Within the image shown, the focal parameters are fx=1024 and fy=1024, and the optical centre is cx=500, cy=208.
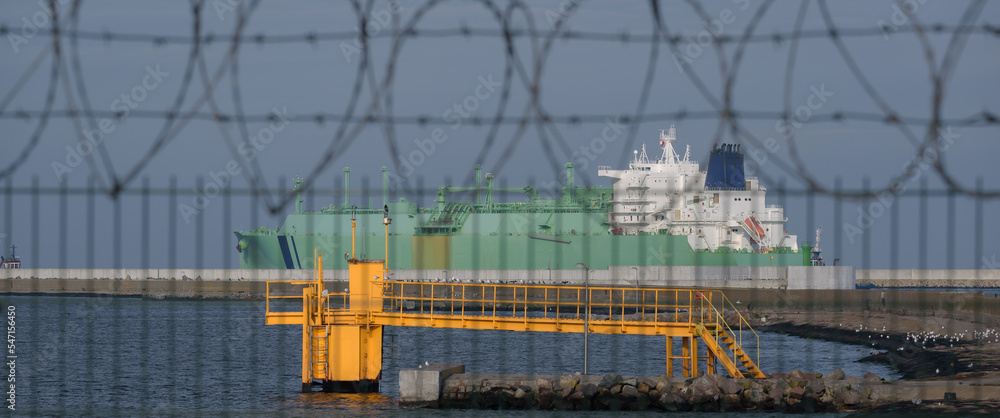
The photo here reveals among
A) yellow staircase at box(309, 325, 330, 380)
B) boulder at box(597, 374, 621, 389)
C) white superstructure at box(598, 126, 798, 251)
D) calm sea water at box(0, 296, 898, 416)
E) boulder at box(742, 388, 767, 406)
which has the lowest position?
calm sea water at box(0, 296, 898, 416)

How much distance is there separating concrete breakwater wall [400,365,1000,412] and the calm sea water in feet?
1.33

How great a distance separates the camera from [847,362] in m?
23.5

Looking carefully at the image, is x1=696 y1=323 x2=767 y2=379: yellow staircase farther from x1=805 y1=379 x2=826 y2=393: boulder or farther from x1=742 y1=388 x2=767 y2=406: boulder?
x1=805 y1=379 x2=826 y2=393: boulder

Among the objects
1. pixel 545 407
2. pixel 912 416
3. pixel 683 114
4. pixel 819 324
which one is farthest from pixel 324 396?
pixel 819 324

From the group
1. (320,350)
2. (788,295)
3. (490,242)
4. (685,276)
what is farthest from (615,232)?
(320,350)

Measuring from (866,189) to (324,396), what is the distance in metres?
11.3

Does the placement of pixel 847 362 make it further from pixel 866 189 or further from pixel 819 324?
pixel 866 189

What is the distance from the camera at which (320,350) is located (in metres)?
15.2

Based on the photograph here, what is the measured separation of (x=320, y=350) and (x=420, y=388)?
180 cm

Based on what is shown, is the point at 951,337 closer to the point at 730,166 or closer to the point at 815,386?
the point at 815,386

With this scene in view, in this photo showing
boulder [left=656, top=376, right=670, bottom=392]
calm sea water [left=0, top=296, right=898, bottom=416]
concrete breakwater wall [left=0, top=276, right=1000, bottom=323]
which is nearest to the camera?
boulder [left=656, top=376, right=670, bottom=392]

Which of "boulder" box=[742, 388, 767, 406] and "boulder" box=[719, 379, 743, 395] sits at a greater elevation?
"boulder" box=[719, 379, 743, 395]

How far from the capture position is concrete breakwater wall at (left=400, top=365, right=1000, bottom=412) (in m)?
13.6

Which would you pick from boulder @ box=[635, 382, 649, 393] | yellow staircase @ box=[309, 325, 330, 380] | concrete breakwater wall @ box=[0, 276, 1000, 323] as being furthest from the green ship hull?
boulder @ box=[635, 382, 649, 393]
